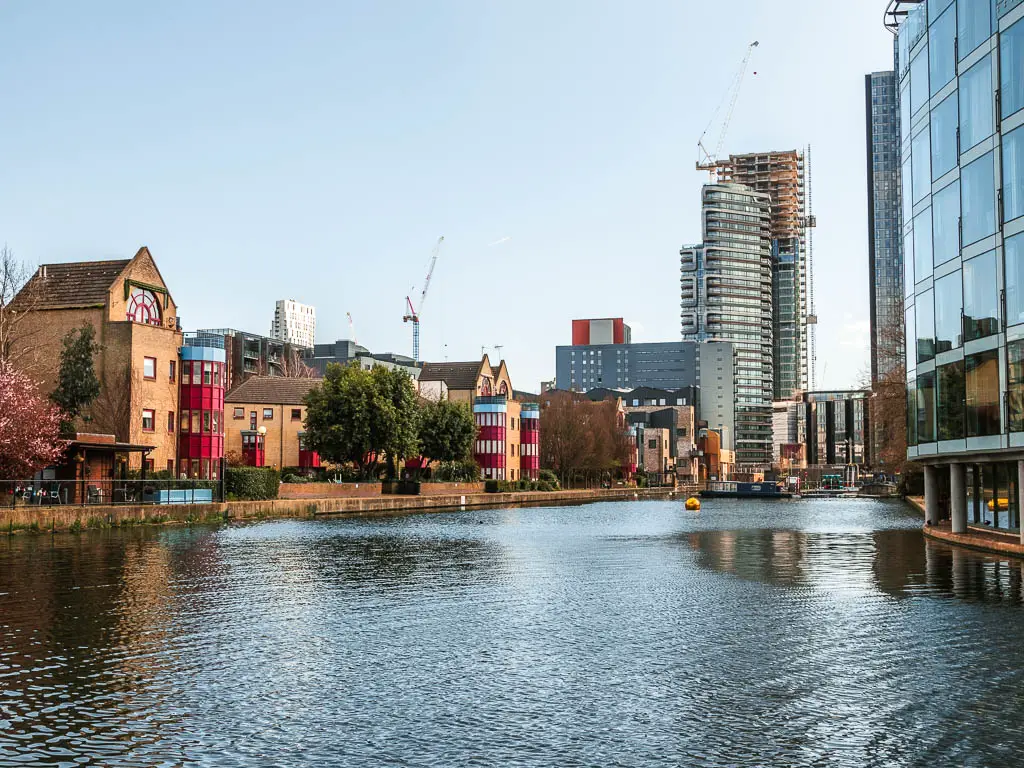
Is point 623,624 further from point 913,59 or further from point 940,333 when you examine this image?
point 913,59

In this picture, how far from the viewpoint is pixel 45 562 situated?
3130 centimetres

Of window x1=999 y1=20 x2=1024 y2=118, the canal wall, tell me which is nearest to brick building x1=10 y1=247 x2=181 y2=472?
the canal wall

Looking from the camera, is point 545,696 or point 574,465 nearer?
point 545,696

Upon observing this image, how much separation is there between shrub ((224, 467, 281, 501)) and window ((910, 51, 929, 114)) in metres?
42.0

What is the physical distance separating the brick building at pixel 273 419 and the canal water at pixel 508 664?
67401 millimetres

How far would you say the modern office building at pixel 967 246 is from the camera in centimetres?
3138

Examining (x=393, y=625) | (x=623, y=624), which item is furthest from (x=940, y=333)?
(x=393, y=625)

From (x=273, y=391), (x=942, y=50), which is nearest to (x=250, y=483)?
(x=273, y=391)

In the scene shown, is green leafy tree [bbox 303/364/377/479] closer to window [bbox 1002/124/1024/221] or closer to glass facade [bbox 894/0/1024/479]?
glass facade [bbox 894/0/1024/479]

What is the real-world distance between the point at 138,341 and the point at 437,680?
2246 inches

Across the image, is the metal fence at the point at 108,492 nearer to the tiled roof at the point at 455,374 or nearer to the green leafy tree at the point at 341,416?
the green leafy tree at the point at 341,416

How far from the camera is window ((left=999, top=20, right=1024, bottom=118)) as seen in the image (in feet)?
101

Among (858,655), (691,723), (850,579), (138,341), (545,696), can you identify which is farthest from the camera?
(138,341)

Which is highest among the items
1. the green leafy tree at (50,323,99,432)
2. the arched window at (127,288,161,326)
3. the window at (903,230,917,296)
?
the arched window at (127,288,161,326)
